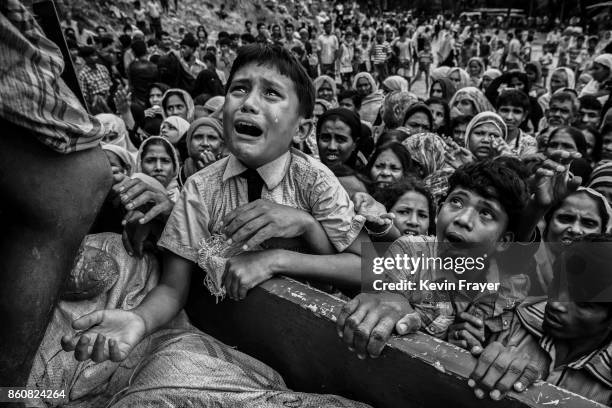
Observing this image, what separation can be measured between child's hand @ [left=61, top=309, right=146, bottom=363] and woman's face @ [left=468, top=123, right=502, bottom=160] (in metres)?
3.40

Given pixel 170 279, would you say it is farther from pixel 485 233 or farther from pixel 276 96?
pixel 485 233

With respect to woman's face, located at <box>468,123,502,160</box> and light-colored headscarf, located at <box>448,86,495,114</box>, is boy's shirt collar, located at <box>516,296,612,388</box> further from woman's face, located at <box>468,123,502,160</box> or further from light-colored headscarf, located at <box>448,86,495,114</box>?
light-colored headscarf, located at <box>448,86,495,114</box>

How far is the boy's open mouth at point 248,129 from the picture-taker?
171 centimetres

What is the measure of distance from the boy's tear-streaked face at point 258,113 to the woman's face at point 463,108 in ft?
14.6

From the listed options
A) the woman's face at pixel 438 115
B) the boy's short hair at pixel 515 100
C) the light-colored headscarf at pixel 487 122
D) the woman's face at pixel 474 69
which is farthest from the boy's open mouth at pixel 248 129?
the woman's face at pixel 474 69

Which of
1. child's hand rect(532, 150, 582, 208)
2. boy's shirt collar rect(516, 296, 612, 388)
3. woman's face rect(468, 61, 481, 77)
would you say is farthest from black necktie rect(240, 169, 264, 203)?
woman's face rect(468, 61, 481, 77)

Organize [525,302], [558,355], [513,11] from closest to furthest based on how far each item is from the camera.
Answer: [558,355], [525,302], [513,11]

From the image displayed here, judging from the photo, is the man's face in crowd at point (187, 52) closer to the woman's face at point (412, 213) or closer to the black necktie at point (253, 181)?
the woman's face at point (412, 213)

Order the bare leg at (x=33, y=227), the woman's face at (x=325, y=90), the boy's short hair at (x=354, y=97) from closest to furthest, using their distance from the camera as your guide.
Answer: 1. the bare leg at (x=33, y=227)
2. the boy's short hair at (x=354, y=97)
3. the woman's face at (x=325, y=90)

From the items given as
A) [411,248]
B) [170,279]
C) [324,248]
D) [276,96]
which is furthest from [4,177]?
[411,248]

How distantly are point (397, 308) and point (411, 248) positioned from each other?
599 millimetres

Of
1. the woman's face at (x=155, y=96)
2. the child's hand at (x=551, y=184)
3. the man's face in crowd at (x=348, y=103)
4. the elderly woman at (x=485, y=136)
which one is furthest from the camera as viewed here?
the man's face in crowd at (x=348, y=103)

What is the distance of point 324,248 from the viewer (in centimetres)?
182

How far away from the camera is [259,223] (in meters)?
1.56
